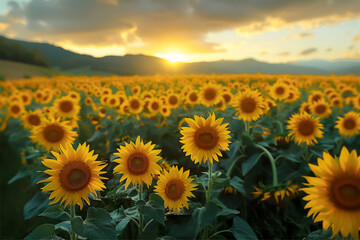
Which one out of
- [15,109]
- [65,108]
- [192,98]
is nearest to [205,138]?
[192,98]

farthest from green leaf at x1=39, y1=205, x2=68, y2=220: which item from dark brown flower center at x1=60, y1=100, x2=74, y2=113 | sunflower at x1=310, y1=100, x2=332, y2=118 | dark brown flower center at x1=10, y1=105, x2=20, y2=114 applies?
dark brown flower center at x1=10, y1=105, x2=20, y2=114

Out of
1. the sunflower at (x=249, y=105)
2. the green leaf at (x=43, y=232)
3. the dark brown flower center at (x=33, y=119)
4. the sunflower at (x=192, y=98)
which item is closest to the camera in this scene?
the green leaf at (x=43, y=232)

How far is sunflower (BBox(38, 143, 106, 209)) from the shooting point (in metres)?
1.73

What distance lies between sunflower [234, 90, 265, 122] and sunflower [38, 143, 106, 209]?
2118 mm

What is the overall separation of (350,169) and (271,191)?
54.9 inches

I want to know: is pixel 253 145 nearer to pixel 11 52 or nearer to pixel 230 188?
pixel 230 188

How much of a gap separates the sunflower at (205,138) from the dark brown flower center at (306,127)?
68.0 inches

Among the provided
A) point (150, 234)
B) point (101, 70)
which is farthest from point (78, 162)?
point (101, 70)

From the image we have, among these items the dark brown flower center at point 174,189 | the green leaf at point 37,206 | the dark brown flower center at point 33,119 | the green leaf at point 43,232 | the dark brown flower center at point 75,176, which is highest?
the dark brown flower center at point 75,176

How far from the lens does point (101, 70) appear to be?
1053 inches

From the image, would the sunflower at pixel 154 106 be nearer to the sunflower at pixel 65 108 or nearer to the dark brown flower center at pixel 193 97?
the dark brown flower center at pixel 193 97

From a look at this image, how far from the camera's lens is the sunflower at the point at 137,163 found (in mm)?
1905

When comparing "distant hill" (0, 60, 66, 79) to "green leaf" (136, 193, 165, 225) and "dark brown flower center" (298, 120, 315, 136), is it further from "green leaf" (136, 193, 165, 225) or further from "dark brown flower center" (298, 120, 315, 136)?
"green leaf" (136, 193, 165, 225)

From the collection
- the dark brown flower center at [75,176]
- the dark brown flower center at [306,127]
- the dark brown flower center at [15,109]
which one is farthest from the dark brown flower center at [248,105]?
the dark brown flower center at [15,109]
